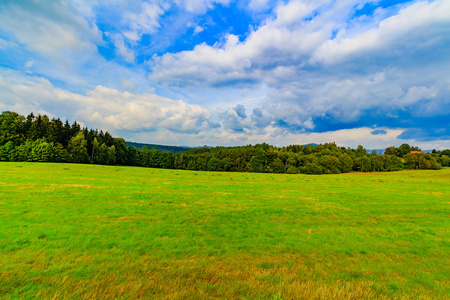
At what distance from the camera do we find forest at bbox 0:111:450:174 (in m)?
57.7

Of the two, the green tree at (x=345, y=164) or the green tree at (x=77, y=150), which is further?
the green tree at (x=345, y=164)

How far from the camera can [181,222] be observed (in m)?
10.3

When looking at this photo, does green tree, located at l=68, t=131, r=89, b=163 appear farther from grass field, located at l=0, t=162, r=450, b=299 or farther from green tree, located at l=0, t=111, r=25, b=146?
grass field, located at l=0, t=162, r=450, b=299

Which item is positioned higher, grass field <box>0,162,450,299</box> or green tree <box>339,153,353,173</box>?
green tree <box>339,153,353,173</box>

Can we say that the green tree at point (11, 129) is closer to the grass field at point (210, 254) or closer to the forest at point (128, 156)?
the forest at point (128, 156)

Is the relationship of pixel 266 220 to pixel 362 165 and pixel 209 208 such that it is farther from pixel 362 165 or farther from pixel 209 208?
pixel 362 165

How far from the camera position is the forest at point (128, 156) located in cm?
5770

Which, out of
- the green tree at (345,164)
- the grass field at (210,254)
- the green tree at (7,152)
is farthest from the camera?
the green tree at (345,164)

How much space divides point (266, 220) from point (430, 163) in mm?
145783

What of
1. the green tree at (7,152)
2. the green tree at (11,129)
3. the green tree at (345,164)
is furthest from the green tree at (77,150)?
the green tree at (345,164)

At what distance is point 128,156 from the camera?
95.9 metres

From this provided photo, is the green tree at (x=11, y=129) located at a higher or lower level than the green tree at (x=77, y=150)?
higher

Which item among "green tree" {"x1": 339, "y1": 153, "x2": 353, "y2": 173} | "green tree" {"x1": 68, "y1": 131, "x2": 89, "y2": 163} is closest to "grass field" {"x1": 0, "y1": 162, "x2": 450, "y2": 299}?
"green tree" {"x1": 68, "y1": 131, "x2": 89, "y2": 163}

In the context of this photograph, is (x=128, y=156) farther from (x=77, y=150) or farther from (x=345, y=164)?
(x=345, y=164)
